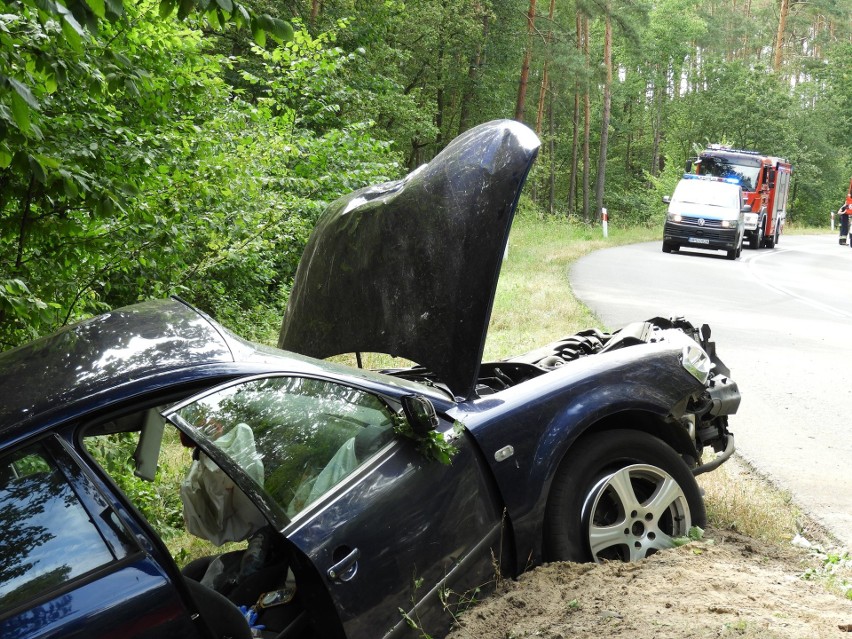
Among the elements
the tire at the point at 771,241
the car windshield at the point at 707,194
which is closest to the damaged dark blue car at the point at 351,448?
the car windshield at the point at 707,194

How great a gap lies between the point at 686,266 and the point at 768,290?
4844mm

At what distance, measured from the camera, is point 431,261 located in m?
4.02

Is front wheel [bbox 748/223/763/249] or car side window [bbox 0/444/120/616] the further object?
front wheel [bbox 748/223/763/249]

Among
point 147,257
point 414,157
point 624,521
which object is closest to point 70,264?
point 147,257

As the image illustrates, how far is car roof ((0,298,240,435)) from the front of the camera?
269 cm

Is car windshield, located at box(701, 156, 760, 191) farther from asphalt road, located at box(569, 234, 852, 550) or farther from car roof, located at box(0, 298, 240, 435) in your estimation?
car roof, located at box(0, 298, 240, 435)

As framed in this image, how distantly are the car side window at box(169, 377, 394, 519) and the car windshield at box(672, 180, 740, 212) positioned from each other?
81.2 ft

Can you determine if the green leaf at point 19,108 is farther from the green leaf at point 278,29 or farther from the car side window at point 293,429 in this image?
the car side window at point 293,429

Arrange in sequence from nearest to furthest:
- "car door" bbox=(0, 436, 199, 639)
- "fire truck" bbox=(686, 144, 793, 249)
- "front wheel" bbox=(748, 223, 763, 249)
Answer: "car door" bbox=(0, 436, 199, 639) → "fire truck" bbox=(686, 144, 793, 249) → "front wheel" bbox=(748, 223, 763, 249)

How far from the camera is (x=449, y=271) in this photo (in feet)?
13.0

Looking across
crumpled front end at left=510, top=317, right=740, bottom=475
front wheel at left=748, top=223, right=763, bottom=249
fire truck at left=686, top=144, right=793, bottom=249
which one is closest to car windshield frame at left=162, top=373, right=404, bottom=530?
crumpled front end at left=510, top=317, right=740, bottom=475

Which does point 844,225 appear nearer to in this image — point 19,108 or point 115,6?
point 115,6

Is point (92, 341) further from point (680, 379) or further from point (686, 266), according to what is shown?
point (686, 266)

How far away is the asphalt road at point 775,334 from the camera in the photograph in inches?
249
